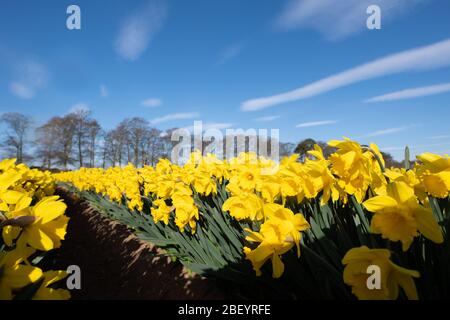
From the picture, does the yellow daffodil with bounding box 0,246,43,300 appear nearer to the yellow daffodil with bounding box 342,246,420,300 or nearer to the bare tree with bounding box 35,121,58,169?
the yellow daffodil with bounding box 342,246,420,300

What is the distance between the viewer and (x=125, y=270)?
3.65m

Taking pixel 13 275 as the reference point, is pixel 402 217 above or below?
above

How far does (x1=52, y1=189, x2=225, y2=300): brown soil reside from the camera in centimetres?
278

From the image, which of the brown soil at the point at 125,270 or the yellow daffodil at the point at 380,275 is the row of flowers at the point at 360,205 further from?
the brown soil at the point at 125,270

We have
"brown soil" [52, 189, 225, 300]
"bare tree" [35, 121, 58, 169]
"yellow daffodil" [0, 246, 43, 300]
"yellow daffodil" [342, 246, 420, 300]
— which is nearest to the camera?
"yellow daffodil" [0, 246, 43, 300]

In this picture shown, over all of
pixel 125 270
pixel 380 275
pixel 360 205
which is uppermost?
pixel 360 205

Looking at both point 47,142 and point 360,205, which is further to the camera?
point 47,142

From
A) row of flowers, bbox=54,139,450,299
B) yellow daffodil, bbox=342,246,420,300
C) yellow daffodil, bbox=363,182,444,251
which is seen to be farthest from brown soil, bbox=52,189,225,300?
yellow daffodil, bbox=363,182,444,251

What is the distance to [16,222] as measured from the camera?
109 centimetres

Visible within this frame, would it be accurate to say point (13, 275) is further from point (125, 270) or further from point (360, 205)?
point (125, 270)

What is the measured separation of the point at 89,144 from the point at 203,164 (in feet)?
112

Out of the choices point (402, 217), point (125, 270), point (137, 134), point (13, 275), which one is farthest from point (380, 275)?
point (137, 134)

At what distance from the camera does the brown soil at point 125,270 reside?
9.13ft
